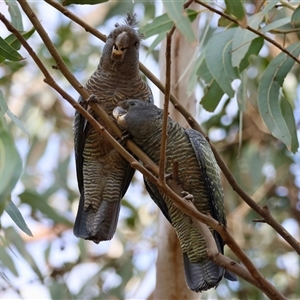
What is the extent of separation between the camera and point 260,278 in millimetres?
1312

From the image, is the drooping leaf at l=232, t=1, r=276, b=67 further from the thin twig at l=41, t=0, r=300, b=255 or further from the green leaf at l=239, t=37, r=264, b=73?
the thin twig at l=41, t=0, r=300, b=255

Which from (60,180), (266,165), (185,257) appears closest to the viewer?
(185,257)

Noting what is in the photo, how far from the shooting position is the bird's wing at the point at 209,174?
6.82 ft

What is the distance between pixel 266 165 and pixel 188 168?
2.08 metres

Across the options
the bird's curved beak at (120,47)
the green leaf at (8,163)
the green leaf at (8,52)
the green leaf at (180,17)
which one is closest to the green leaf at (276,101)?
the bird's curved beak at (120,47)

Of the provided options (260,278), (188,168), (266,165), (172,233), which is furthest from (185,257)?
(266,165)

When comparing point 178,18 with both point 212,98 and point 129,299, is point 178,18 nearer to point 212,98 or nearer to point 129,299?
point 212,98

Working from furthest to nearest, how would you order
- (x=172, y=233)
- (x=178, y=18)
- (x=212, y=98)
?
(x=172, y=233) < (x=212, y=98) < (x=178, y=18)

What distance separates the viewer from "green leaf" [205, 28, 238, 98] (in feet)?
6.75

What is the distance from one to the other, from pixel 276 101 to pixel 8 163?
3.70ft

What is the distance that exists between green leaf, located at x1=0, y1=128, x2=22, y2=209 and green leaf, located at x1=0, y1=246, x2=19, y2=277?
1.29 metres

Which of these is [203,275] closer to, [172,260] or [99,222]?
[99,222]

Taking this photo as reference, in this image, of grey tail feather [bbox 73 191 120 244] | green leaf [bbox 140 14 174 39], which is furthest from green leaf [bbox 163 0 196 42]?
grey tail feather [bbox 73 191 120 244]

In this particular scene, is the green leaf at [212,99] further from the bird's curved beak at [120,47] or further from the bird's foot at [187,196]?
the bird's foot at [187,196]
